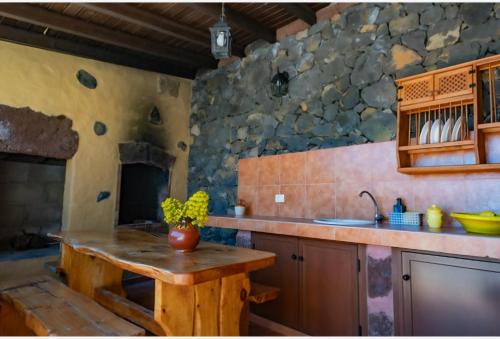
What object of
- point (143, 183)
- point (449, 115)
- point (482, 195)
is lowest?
point (482, 195)

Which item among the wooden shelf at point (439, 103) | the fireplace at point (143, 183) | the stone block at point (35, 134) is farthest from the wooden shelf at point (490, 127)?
the stone block at point (35, 134)

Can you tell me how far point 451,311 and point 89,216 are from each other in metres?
3.88

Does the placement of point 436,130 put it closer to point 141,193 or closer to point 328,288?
point 328,288

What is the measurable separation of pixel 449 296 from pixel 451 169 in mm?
883

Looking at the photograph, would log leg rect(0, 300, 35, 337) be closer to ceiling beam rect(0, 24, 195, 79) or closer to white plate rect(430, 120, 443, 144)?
ceiling beam rect(0, 24, 195, 79)

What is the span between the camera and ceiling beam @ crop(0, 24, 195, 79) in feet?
11.8

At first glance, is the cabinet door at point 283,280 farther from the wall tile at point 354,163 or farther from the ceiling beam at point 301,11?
the ceiling beam at point 301,11

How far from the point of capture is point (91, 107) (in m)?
4.20

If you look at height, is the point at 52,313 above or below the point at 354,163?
below

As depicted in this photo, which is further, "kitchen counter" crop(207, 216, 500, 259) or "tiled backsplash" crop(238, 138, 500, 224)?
"tiled backsplash" crop(238, 138, 500, 224)

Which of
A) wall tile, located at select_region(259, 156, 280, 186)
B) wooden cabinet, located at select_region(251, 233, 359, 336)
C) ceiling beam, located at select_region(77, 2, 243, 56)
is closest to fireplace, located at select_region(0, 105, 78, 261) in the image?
ceiling beam, located at select_region(77, 2, 243, 56)

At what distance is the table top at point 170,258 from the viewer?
1.45m

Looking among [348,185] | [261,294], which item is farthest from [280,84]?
[261,294]

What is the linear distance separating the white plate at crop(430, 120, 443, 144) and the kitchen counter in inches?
25.4
